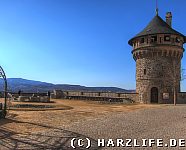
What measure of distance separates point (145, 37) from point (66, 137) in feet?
97.5

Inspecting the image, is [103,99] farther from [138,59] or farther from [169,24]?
[169,24]

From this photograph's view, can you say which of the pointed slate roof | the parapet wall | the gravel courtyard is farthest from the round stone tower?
the gravel courtyard

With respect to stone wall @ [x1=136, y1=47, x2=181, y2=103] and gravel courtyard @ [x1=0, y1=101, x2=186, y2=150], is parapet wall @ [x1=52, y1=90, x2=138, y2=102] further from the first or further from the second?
gravel courtyard @ [x1=0, y1=101, x2=186, y2=150]

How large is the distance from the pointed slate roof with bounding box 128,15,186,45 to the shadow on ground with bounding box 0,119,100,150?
2812 cm

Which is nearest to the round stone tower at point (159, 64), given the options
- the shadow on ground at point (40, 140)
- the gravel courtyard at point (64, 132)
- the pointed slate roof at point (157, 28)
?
the pointed slate roof at point (157, 28)

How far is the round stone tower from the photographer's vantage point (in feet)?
130

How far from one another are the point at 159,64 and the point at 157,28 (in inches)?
190

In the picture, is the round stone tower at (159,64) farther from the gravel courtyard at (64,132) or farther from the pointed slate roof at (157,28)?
the gravel courtyard at (64,132)

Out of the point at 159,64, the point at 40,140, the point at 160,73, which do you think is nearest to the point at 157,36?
the point at 159,64

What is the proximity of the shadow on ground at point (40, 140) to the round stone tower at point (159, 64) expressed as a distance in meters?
27.0

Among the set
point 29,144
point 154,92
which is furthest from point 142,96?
point 29,144

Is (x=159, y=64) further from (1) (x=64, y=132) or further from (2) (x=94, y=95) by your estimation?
(1) (x=64, y=132)

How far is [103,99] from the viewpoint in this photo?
4259cm

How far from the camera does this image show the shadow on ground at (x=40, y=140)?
35.6ft
